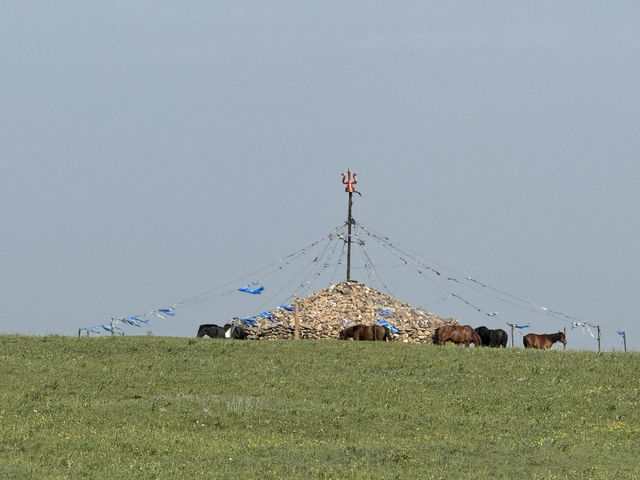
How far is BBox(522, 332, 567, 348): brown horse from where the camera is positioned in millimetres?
54375

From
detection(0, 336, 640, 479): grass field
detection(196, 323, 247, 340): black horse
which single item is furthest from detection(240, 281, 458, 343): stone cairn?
detection(0, 336, 640, 479): grass field

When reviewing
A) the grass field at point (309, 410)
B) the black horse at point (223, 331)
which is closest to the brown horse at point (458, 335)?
the grass field at point (309, 410)

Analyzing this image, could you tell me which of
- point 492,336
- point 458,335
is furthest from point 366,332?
point 492,336

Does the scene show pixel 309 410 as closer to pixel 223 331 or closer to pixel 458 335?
pixel 458 335

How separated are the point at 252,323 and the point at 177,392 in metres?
22.5

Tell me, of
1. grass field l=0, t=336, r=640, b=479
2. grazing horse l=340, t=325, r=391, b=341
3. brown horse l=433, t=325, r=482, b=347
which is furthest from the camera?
brown horse l=433, t=325, r=482, b=347

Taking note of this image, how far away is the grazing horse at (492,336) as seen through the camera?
53438mm

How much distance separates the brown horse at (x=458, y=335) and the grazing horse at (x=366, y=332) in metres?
3.20

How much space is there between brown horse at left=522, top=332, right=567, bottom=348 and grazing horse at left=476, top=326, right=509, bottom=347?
157cm

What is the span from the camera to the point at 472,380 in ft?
117

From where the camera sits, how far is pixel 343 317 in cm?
5378

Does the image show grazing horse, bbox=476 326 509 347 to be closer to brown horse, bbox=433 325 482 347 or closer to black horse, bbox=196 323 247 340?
brown horse, bbox=433 325 482 347

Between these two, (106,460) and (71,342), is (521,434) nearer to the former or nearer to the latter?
(106,460)

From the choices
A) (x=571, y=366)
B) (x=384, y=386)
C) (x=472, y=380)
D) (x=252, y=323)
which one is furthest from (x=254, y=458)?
(x=252, y=323)
